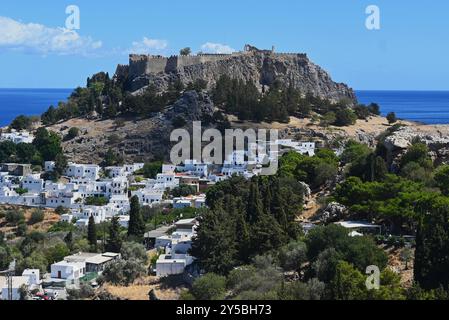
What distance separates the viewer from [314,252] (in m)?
19.9

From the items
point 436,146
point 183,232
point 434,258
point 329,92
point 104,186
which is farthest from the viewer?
point 329,92

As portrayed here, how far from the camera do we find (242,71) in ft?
193

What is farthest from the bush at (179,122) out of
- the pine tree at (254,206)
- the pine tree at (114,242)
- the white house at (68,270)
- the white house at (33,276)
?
the white house at (33,276)

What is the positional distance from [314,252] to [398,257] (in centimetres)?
216

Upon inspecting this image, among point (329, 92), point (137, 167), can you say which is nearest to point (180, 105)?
point (137, 167)

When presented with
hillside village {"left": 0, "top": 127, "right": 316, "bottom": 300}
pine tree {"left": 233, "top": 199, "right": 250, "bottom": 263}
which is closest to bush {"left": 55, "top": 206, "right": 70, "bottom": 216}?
hillside village {"left": 0, "top": 127, "right": 316, "bottom": 300}

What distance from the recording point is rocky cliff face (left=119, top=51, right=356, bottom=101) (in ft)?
184

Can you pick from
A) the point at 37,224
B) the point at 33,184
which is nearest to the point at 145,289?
the point at 37,224

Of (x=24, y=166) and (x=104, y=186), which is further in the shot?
(x=24, y=166)

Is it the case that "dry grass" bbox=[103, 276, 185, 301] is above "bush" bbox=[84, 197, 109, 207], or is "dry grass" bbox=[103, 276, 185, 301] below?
below

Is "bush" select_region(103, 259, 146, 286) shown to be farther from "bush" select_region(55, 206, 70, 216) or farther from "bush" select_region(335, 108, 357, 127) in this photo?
"bush" select_region(335, 108, 357, 127)

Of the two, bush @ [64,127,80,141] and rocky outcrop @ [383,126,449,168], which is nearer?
rocky outcrop @ [383,126,449,168]

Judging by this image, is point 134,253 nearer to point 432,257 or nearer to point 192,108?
point 432,257

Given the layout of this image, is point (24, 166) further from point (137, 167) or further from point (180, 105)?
point (180, 105)
